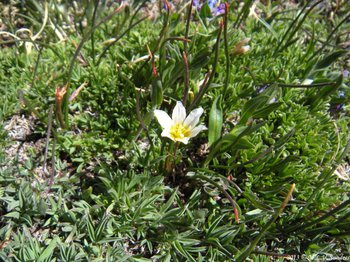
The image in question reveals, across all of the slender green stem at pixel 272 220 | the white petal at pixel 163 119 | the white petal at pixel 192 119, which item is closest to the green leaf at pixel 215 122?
the white petal at pixel 192 119

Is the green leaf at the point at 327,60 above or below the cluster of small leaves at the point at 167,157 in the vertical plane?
above

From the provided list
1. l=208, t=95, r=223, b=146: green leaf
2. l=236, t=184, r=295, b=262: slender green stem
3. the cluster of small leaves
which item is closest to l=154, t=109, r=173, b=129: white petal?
the cluster of small leaves

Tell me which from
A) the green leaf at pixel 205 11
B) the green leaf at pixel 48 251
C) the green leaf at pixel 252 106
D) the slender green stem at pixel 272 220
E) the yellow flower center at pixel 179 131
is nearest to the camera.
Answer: the slender green stem at pixel 272 220

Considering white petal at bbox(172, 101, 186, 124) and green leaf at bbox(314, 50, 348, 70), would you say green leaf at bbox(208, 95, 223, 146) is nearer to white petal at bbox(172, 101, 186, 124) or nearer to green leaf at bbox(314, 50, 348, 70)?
white petal at bbox(172, 101, 186, 124)

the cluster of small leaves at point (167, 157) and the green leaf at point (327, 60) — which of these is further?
the green leaf at point (327, 60)

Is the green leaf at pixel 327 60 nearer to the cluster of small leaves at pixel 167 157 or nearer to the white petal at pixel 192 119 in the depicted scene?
the cluster of small leaves at pixel 167 157

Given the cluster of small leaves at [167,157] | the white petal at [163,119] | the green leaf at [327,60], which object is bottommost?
the cluster of small leaves at [167,157]

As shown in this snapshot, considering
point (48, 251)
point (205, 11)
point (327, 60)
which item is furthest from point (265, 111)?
point (48, 251)

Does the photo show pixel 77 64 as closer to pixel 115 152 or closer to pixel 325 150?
pixel 115 152
